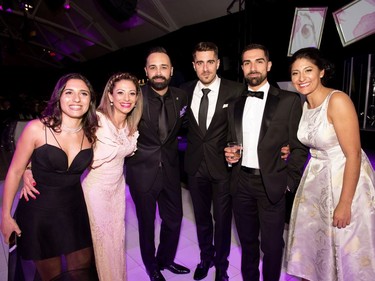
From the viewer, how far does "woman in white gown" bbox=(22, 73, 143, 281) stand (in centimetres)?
198

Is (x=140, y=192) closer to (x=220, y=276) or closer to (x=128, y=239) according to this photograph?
(x=220, y=276)

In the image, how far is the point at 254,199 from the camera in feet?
7.03

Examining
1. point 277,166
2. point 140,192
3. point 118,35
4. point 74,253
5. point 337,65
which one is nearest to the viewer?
point 74,253

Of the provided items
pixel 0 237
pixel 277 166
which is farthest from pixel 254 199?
pixel 0 237

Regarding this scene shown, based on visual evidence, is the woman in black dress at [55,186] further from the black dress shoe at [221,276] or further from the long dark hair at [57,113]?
the black dress shoe at [221,276]

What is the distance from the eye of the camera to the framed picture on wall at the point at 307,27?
4.51m

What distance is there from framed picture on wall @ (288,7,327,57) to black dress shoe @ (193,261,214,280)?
3.94m

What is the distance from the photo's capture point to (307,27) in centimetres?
464

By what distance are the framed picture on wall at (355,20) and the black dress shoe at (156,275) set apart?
4182mm

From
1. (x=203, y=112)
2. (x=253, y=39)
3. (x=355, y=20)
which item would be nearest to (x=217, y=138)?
(x=203, y=112)

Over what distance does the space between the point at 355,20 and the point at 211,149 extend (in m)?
3.41

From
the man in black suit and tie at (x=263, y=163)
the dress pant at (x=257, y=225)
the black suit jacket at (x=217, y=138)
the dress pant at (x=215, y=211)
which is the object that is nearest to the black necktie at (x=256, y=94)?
the man in black suit and tie at (x=263, y=163)

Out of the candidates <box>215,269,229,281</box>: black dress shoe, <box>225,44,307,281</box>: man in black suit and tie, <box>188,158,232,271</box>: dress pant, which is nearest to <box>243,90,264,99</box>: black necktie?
<box>225,44,307,281</box>: man in black suit and tie

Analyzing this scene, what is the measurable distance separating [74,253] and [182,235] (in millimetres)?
1715
